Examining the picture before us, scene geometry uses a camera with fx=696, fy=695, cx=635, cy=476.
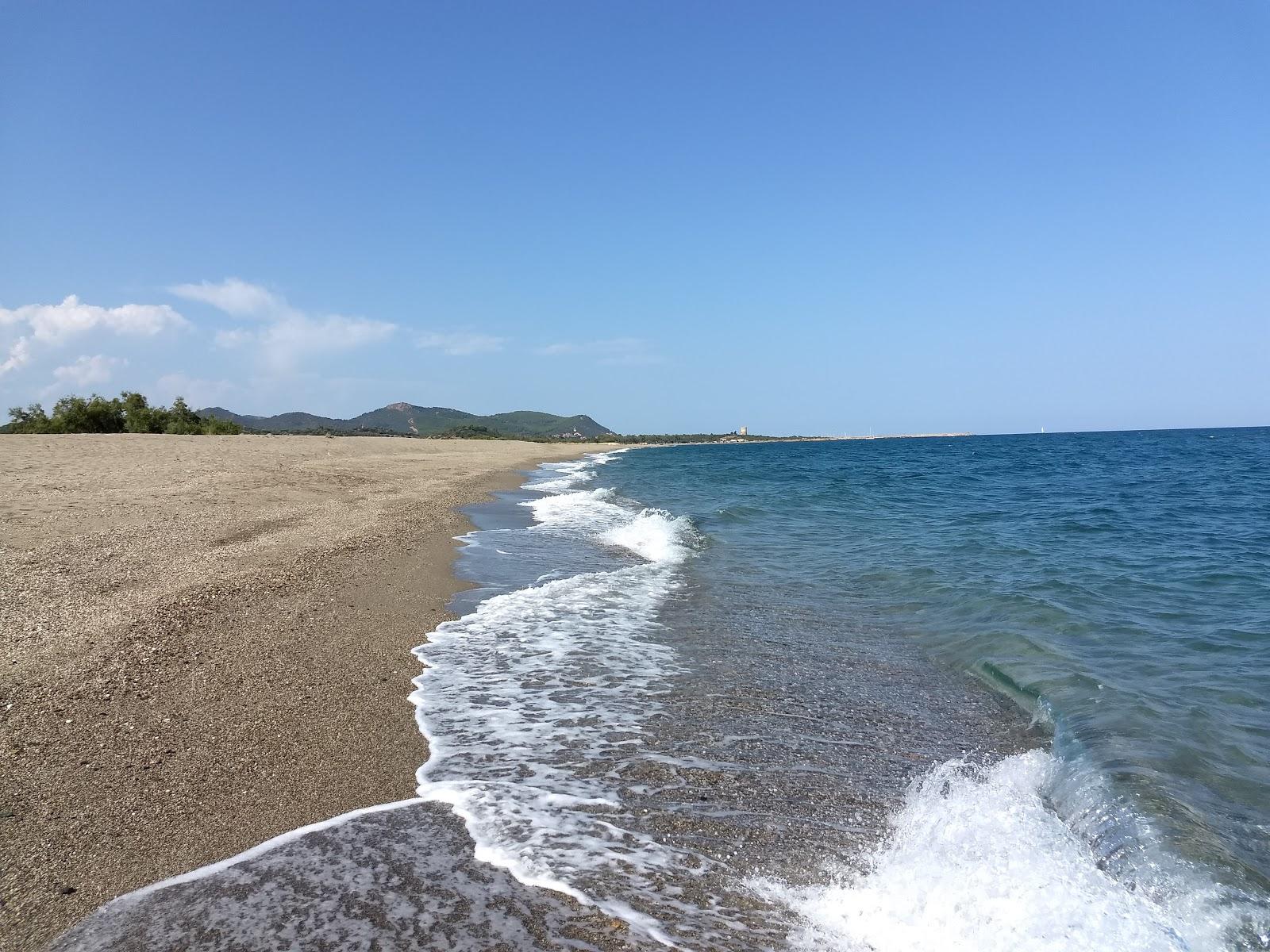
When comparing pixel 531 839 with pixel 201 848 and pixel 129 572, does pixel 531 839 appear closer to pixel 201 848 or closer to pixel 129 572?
pixel 201 848

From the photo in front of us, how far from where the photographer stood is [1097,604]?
9867 millimetres

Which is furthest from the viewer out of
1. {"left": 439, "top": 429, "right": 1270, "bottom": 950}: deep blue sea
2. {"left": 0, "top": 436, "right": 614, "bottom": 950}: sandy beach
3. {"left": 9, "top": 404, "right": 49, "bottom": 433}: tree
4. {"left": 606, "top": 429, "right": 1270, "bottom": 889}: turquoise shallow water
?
{"left": 9, "top": 404, "right": 49, "bottom": 433}: tree

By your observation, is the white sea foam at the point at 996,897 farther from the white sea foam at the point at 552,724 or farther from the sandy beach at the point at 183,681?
the sandy beach at the point at 183,681

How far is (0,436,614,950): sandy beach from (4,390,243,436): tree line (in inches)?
1427

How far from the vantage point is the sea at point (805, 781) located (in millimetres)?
Answer: 3248

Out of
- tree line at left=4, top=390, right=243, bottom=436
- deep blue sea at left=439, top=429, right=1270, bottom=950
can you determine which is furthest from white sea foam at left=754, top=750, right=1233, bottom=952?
tree line at left=4, top=390, right=243, bottom=436

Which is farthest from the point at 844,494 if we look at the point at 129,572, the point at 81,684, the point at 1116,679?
the point at 81,684

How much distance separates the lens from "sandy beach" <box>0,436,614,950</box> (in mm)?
3689

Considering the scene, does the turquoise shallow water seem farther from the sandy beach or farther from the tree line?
the tree line

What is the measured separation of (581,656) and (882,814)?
3807 millimetres

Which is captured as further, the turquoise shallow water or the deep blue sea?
the turquoise shallow water

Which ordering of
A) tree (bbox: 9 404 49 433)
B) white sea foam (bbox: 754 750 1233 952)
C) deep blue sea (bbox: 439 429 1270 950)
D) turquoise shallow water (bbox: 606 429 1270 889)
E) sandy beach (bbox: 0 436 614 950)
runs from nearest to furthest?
white sea foam (bbox: 754 750 1233 952), deep blue sea (bbox: 439 429 1270 950), sandy beach (bbox: 0 436 614 950), turquoise shallow water (bbox: 606 429 1270 889), tree (bbox: 9 404 49 433)

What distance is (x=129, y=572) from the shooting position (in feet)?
29.4

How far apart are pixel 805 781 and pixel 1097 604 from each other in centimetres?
746
